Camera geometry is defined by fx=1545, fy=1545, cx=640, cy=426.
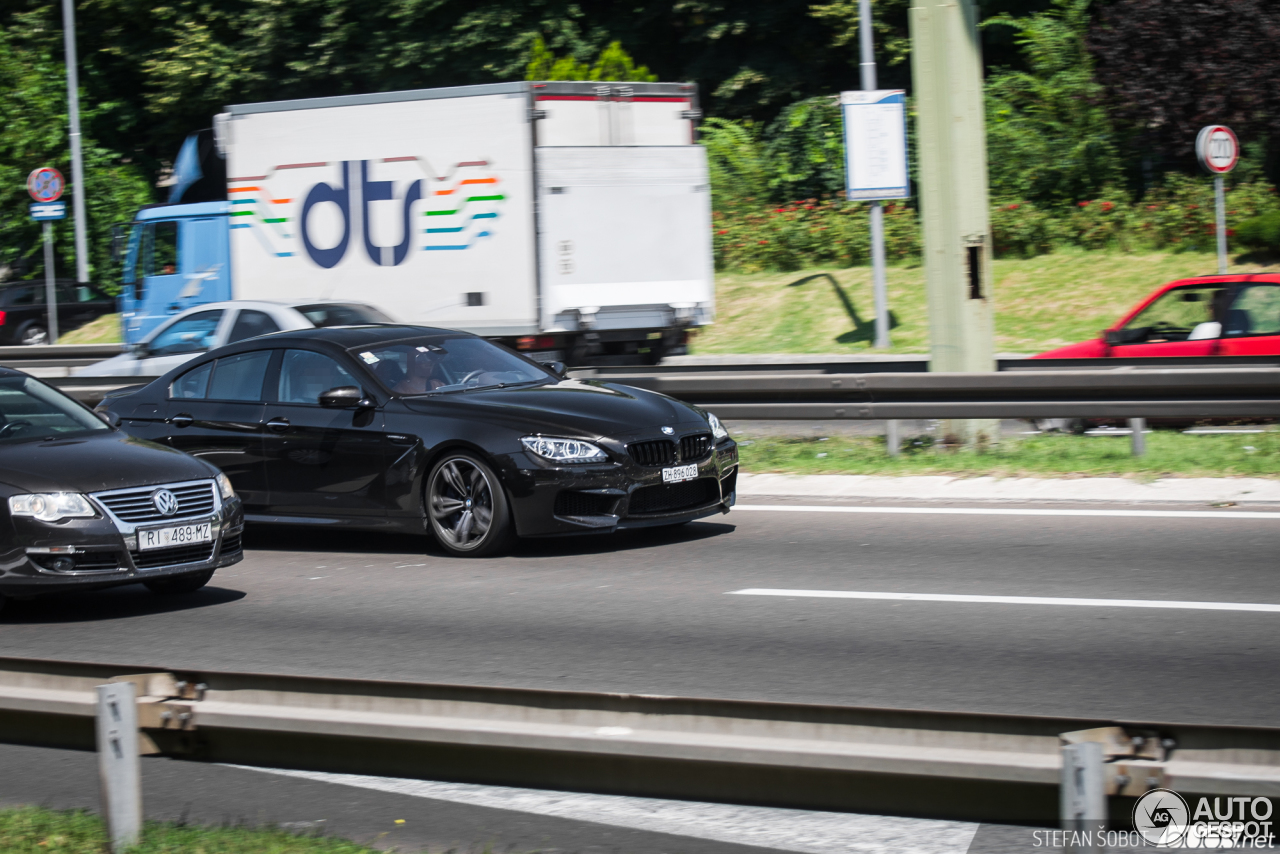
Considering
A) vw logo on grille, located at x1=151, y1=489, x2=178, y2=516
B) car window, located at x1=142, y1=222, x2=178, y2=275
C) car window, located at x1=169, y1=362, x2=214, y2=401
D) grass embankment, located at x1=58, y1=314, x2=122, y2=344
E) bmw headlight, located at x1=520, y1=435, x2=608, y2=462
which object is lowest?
vw logo on grille, located at x1=151, y1=489, x2=178, y2=516

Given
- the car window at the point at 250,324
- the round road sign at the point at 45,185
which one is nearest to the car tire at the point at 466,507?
the car window at the point at 250,324

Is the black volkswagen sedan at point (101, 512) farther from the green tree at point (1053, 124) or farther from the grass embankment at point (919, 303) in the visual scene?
the green tree at point (1053, 124)

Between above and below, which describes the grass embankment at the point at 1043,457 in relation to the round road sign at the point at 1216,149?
below

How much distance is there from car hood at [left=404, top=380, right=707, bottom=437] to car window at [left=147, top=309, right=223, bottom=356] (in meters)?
7.05

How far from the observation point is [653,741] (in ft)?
9.45

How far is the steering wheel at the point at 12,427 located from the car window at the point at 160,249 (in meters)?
12.5

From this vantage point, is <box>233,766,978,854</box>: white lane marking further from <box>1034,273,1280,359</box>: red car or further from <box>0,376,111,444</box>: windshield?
<box>1034,273,1280,359</box>: red car

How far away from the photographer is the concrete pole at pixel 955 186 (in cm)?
1267

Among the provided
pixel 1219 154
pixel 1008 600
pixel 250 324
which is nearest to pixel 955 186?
pixel 1008 600

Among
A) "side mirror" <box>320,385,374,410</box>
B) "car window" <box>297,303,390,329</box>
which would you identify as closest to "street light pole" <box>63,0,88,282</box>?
"car window" <box>297,303,390,329</box>

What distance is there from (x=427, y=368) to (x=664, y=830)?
6.12 metres

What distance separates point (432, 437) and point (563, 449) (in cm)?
88

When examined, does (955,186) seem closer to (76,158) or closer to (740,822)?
(740,822)

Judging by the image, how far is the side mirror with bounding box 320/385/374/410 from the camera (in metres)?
9.66
